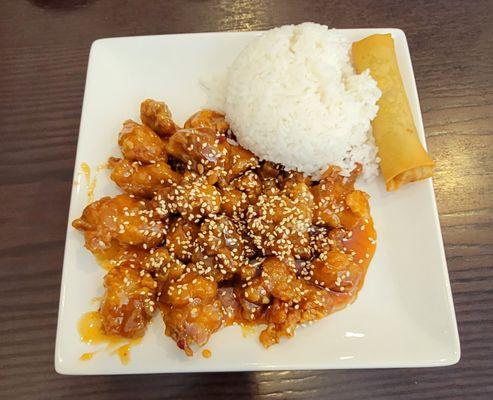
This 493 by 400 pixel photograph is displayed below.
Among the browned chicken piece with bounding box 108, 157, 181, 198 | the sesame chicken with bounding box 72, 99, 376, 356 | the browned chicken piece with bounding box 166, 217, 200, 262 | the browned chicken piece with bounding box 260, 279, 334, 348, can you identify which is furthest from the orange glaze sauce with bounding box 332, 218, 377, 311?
the browned chicken piece with bounding box 108, 157, 181, 198

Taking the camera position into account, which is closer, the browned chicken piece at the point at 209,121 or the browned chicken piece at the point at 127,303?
the browned chicken piece at the point at 127,303

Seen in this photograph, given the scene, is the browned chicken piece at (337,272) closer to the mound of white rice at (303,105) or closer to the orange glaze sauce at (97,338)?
the mound of white rice at (303,105)

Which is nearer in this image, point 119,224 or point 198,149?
point 119,224

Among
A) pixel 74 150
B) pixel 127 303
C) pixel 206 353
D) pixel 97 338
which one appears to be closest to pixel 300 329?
pixel 206 353

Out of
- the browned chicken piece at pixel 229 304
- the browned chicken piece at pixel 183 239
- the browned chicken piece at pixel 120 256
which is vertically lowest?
the browned chicken piece at pixel 229 304

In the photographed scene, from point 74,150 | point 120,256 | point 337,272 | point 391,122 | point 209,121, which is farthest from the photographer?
point 74,150

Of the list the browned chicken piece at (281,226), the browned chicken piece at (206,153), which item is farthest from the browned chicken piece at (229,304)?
the browned chicken piece at (206,153)

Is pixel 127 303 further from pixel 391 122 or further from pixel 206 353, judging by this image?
pixel 391 122
